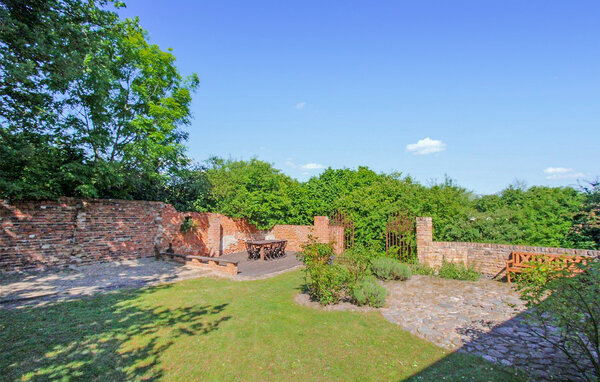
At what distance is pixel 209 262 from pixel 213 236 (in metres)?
3.56

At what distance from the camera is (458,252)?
33.3 feet

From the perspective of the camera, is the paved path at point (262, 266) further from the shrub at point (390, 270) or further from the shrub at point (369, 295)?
the shrub at point (369, 295)

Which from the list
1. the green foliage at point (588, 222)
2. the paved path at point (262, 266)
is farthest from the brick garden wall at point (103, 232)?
the green foliage at point (588, 222)

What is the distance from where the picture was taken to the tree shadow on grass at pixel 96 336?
12.2ft

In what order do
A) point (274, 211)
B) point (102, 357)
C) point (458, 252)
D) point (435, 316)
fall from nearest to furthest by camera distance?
1. point (102, 357)
2. point (435, 316)
3. point (458, 252)
4. point (274, 211)

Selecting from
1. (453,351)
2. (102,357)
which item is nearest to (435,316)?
(453,351)

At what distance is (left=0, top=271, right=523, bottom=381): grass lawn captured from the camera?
3.74 meters

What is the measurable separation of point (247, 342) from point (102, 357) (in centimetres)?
219

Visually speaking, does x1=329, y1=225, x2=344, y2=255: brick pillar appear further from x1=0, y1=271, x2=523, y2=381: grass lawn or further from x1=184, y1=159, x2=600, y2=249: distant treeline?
x1=0, y1=271, x2=523, y2=381: grass lawn

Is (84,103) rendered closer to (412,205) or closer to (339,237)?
(339,237)

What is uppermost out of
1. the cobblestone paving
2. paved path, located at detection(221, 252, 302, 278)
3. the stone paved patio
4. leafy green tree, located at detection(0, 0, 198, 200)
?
leafy green tree, located at detection(0, 0, 198, 200)

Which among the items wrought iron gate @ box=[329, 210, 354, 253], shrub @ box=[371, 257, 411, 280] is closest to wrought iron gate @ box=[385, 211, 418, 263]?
shrub @ box=[371, 257, 411, 280]

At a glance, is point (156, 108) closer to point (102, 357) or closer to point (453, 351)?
point (102, 357)

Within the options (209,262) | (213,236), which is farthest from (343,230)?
(213,236)
